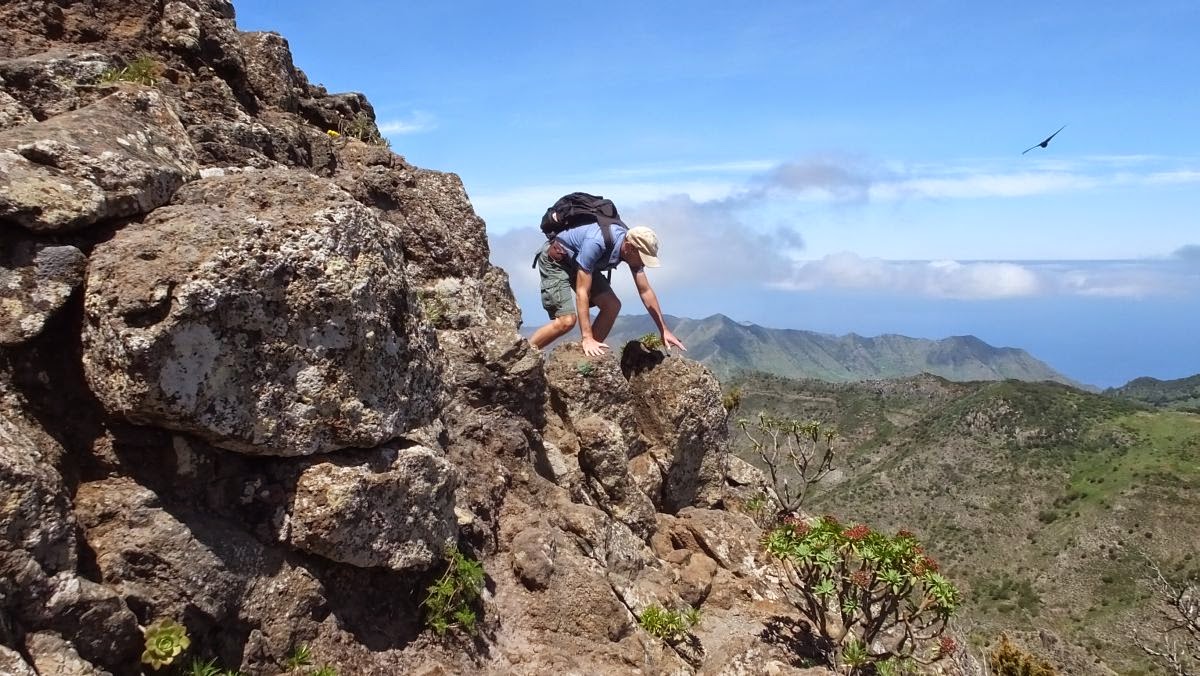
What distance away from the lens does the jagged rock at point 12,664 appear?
386cm

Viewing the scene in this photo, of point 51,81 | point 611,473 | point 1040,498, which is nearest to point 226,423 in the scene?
point 51,81

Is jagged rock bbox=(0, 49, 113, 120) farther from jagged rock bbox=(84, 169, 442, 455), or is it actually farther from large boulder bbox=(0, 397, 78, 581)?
large boulder bbox=(0, 397, 78, 581)

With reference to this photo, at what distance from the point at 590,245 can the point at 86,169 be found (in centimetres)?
681

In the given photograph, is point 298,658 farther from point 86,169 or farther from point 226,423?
point 86,169

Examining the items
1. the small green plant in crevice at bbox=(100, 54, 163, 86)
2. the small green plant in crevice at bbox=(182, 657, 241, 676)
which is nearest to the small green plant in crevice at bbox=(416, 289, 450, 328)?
the small green plant in crevice at bbox=(100, 54, 163, 86)

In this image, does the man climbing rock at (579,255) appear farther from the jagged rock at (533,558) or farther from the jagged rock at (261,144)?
the jagged rock at (533,558)

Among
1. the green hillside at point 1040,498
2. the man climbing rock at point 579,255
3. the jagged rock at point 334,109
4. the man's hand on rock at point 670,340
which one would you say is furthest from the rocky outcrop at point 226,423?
the green hillside at point 1040,498

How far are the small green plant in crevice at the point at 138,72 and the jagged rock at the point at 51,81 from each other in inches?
3.6

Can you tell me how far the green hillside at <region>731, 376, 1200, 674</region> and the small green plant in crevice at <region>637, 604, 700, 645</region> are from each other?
40.1 m

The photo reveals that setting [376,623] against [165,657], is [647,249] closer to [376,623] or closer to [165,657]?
[376,623]

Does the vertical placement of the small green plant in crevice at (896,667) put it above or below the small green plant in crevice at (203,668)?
below

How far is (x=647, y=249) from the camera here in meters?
11.7

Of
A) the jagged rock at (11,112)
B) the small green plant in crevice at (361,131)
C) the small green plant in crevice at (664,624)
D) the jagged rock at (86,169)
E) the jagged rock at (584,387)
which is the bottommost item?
the small green plant in crevice at (664,624)

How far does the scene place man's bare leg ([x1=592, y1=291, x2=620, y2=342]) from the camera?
11914 millimetres
